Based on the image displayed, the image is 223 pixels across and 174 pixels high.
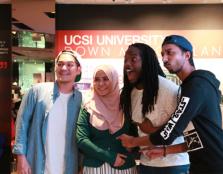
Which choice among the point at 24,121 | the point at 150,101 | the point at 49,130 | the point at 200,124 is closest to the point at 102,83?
the point at 150,101

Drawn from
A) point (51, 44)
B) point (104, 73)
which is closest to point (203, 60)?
point (51, 44)

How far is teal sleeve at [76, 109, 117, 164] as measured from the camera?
2152 millimetres

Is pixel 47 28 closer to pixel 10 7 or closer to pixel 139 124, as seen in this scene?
pixel 10 7

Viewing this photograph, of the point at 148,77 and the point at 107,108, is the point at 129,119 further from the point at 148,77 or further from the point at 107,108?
the point at 148,77

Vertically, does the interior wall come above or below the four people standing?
above

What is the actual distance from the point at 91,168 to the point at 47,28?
427cm

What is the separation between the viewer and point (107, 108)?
2289mm

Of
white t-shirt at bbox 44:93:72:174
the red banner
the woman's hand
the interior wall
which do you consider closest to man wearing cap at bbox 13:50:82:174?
white t-shirt at bbox 44:93:72:174

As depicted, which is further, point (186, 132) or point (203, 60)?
point (203, 60)

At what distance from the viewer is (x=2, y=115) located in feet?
21.3

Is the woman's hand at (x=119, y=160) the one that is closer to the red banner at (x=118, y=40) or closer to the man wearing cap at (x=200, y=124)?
the man wearing cap at (x=200, y=124)

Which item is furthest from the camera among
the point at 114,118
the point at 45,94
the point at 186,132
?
the point at 45,94

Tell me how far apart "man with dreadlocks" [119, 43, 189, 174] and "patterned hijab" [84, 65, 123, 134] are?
134 mm

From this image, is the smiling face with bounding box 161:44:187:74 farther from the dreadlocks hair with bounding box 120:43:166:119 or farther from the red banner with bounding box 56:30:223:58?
the red banner with bounding box 56:30:223:58
